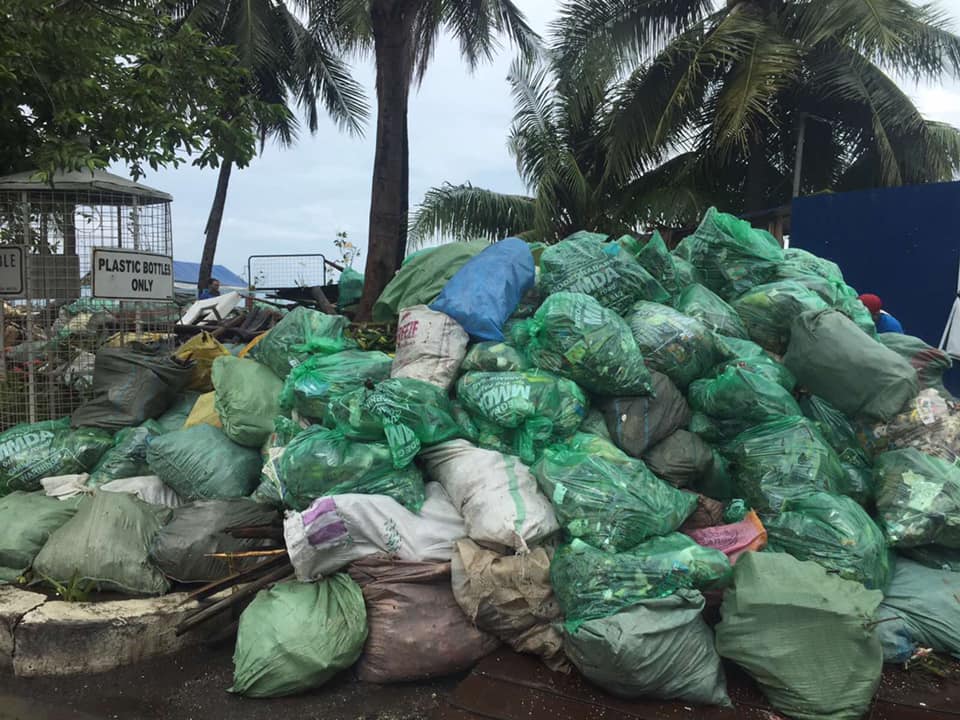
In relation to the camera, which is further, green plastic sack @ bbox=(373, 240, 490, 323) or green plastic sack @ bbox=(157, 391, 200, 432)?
green plastic sack @ bbox=(373, 240, 490, 323)

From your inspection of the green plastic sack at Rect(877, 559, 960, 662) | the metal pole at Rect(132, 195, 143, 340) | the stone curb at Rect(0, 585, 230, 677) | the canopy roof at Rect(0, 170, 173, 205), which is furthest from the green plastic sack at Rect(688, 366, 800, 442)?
the canopy roof at Rect(0, 170, 173, 205)

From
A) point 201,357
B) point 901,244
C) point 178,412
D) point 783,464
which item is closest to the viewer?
point 783,464

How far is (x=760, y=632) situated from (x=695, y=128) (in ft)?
28.1

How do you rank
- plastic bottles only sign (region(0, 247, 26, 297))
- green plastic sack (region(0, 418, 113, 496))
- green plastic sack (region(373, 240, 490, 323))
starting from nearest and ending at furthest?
green plastic sack (region(0, 418, 113, 496)), green plastic sack (region(373, 240, 490, 323)), plastic bottles only sign (region(0, 247, 26, 297))

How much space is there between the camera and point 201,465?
3.56 meters

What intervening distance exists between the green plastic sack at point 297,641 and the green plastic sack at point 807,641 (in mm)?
1341

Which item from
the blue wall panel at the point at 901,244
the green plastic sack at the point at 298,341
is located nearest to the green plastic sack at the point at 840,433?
the green plastic sack at the point at 298,341

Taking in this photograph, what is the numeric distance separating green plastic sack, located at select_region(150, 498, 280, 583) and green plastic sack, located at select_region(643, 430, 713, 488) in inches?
68.5

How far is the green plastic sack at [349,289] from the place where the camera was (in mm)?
6604

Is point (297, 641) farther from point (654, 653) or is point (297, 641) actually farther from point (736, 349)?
point (736, 349)

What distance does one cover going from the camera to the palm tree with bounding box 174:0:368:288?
12.6m

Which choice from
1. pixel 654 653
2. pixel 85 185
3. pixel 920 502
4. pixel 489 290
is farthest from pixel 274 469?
pixel 920 502

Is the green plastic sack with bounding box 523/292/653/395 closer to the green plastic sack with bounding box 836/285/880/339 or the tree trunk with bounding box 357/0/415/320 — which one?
the green plastic sack with bounding box 836/285/880/339

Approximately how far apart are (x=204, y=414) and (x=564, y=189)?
7.13 metres
